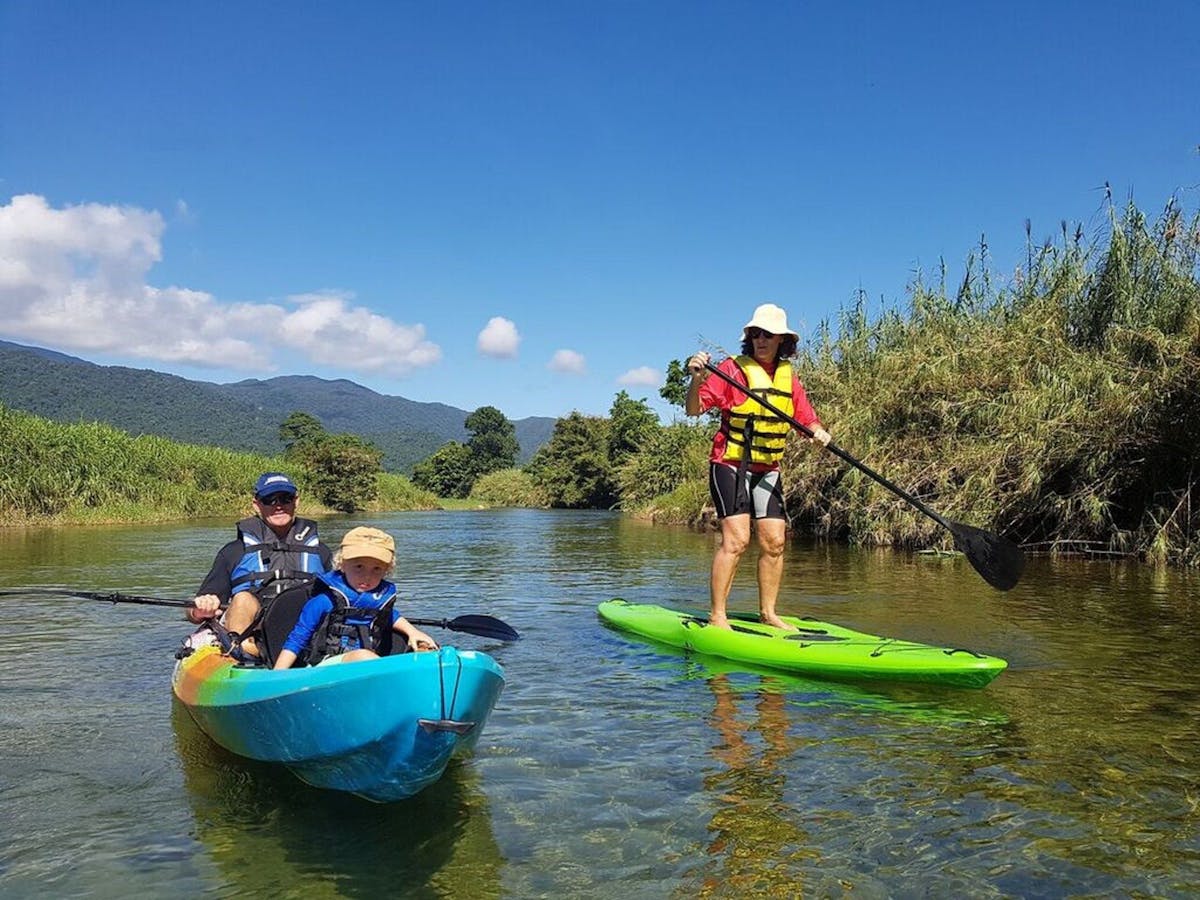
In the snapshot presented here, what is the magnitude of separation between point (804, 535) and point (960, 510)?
4971mm

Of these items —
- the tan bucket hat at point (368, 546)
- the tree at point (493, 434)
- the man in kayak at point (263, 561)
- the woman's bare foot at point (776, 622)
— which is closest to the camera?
the tan bucket hat at point (368, 546)

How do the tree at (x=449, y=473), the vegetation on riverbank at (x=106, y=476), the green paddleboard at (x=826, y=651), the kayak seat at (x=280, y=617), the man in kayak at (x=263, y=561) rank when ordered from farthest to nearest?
the tree at (x=449, y=473) → the vegetation on riverbank at (x=106, y=476) → the green paddleboard at (x=826, y=651) → the man in kayak at (x=263, y=561) → the kayak seat at (x=280, y=617)

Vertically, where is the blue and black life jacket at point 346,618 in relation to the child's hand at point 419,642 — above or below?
above

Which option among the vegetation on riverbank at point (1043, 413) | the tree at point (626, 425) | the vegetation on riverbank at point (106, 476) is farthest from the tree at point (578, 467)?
the vegetation on riverbank at point (1043, 413)

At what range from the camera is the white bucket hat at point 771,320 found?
20.0ft

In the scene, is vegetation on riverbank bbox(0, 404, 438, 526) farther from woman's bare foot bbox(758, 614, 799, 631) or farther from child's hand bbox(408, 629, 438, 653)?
child's hand bbox(408, 629, 438, 653)

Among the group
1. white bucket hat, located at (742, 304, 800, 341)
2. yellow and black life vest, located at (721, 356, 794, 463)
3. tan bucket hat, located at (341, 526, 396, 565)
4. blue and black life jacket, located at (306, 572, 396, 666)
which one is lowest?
blue and black life jacket, located at (306, 572, 396, 666)

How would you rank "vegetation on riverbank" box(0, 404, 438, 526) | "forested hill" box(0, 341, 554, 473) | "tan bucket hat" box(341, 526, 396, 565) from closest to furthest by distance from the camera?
"tan bucket hat" box(341, 526, 396, 565) → "vegetation on riverbank" box(0, 404, 438, 526) → "forested hill" box(0, 341, 554, 473)

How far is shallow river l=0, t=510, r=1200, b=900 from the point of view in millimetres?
2826

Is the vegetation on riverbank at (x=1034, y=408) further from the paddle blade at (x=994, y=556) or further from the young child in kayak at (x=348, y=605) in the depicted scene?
the young child in kayak at (x=348, y=605)

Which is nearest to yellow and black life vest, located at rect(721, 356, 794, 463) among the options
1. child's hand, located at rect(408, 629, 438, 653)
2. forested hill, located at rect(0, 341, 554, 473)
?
child's hand, located at rect(408, 629, 438, 653)

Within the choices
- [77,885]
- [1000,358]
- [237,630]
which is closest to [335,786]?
[77,885]

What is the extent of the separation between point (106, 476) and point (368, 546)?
24.6 meters

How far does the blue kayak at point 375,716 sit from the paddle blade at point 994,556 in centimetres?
424
